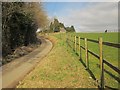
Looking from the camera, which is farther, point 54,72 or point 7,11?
point 7,11

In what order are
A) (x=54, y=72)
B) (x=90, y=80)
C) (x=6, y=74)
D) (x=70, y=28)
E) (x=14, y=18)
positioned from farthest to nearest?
(x=70, y=28), (x=14, y=18), (x=6, y=74), (x=54, y=72), (x=90, y=80)

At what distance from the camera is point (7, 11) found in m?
23.7

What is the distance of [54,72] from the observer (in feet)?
42.3

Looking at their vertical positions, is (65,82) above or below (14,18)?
below

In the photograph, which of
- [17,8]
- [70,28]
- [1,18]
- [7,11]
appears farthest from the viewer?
[70,28]

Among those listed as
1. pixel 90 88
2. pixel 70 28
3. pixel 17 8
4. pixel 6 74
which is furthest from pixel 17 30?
pixel 70 28

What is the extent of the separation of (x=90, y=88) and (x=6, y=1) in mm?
14649

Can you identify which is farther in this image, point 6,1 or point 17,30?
point 17,30

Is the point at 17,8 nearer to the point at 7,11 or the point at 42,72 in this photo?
the point at 7,11

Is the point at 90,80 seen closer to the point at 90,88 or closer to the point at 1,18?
the point at 90,88

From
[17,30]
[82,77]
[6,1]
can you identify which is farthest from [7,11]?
[82,77]

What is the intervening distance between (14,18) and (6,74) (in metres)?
15.5

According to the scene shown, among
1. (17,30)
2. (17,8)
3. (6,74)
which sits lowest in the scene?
(6,74)

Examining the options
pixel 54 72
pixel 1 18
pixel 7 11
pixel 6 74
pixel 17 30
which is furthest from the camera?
pixel 17 30
